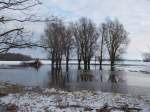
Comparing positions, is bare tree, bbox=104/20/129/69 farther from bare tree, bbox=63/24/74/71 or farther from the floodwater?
the floodwater

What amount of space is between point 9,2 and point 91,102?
769 cm

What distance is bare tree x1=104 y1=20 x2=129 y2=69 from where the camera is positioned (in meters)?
73.9

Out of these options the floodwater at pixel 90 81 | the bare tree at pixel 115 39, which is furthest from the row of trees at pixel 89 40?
the floodwater at pixel 90 81

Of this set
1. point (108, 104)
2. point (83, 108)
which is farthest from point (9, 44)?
point (108, 104)

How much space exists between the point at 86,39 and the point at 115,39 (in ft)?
23.5

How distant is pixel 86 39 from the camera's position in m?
71.9

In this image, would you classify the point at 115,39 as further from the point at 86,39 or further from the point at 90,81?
the point at 90,81

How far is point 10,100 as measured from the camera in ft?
54.6

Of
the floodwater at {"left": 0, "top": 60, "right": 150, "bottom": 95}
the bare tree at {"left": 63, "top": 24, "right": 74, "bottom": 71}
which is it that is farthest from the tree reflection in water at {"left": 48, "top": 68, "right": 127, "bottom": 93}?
the bare tree at {"left": 63, "top": 24, "right": 74, "bottom": 71}

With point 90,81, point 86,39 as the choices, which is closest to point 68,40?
point 86,39

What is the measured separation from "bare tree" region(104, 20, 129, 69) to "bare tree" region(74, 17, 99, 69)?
11.6 ft

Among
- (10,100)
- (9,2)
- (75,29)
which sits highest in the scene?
(75,29)

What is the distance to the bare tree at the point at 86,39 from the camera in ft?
236

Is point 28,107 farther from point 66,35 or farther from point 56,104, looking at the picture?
point 66,35
